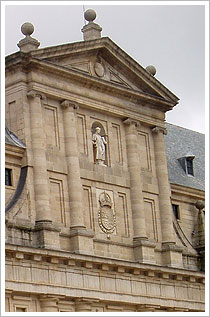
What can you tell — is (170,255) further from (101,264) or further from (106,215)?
(101,264)

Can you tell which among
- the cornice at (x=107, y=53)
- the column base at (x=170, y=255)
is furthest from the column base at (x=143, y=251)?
the cornice at (x=107, y=53)

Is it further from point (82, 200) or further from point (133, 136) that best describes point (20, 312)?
point (133, 136)

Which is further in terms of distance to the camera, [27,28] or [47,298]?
[27,28]

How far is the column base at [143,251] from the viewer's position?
51.6m

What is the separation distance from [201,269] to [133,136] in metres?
6.62

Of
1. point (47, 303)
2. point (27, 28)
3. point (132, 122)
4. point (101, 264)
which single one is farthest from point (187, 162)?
point (47, 303)

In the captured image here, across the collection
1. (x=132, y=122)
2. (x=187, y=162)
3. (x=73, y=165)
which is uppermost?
(x=132, y=122)

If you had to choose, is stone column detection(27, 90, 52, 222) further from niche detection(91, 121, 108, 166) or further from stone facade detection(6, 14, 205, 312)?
niche detection(91, 121, 108, 166)

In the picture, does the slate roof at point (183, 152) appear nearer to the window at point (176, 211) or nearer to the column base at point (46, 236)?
the window at point (176, 211)

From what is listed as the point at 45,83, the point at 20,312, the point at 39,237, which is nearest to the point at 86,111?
the point at 45,83

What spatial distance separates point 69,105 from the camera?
50.4 meters

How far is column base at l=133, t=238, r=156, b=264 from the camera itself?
51.6 m

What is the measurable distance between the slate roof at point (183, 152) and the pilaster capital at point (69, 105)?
25.3 ft

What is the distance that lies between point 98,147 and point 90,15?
551 cm
